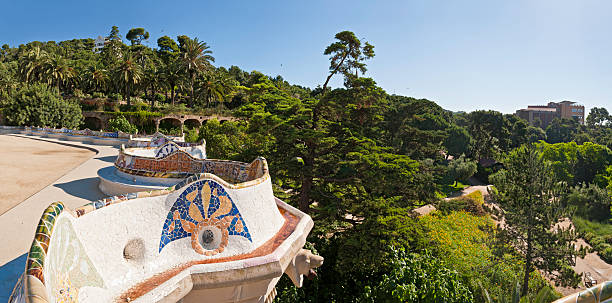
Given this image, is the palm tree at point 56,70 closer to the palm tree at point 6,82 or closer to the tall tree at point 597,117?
the palm tree at point 6,82

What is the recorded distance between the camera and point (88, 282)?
3.46m

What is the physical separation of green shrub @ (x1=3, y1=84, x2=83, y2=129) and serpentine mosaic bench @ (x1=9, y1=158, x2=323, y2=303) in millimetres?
35158

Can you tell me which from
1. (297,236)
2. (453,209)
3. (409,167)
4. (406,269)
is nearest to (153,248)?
(297,236)

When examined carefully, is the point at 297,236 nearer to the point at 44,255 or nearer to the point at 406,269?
the point at 44,255

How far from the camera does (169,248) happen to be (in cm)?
449

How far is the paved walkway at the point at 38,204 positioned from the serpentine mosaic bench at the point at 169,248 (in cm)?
325

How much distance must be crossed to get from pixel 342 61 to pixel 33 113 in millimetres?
32519

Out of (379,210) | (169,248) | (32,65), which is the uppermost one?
(32,65)

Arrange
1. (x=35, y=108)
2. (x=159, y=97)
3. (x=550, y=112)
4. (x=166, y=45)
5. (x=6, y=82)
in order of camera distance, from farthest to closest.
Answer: (x=550, y=112), (x=166, y=45), (x=159, y=97), (x=6, y=82), (x=35, y=108)

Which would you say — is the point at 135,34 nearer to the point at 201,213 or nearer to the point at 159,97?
the point at 159,97

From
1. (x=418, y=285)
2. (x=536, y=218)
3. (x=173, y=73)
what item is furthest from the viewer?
(x=173, y=73)

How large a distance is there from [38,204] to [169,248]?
7189 mm

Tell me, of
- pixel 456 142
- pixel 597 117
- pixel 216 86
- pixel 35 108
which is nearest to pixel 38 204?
pixel 35 108

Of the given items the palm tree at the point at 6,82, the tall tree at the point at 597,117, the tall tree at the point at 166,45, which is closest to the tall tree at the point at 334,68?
the palm tree at the point at 6,82
